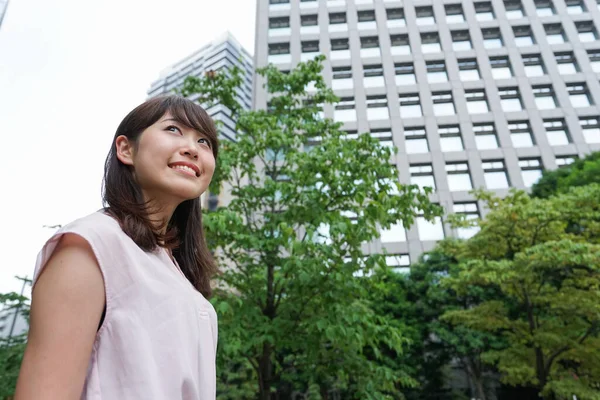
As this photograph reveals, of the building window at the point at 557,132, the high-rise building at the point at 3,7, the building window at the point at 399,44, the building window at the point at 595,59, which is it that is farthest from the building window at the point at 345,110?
the high-rise building at the point at 3,7

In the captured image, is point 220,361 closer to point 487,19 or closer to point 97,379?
point 97,379

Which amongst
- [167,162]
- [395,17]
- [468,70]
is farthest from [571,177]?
[167,162]

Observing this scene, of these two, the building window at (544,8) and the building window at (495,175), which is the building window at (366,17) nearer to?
the building window at (544,8)

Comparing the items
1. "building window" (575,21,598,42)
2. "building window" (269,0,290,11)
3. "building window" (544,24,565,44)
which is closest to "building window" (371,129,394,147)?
"building window" (269,0,290,11)

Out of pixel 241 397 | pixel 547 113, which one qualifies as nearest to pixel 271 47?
pixel 547 113

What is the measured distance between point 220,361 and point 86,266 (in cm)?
464

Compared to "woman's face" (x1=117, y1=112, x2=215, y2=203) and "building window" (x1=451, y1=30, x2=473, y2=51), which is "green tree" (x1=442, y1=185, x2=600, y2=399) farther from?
"building window" (x1=451, y1=30, x2=473, y2=51)

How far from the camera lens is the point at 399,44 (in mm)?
28359

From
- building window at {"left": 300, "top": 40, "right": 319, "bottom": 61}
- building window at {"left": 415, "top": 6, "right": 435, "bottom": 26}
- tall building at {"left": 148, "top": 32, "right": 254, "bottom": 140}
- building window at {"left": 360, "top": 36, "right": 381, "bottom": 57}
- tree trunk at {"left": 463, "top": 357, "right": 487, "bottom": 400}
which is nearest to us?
tree trunk at {"left": 463, "top": 357, "right": 487, "bottom": 400}

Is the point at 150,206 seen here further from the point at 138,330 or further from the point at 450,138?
the point at 450,138

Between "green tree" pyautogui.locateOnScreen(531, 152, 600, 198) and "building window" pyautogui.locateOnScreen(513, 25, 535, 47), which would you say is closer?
"green tree" pyautogui.locateOnScreen(531, 152, 600, 198)

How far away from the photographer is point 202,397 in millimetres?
897

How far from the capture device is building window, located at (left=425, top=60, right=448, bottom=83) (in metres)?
26.7

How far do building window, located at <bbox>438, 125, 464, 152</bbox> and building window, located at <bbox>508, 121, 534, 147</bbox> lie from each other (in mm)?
3296
